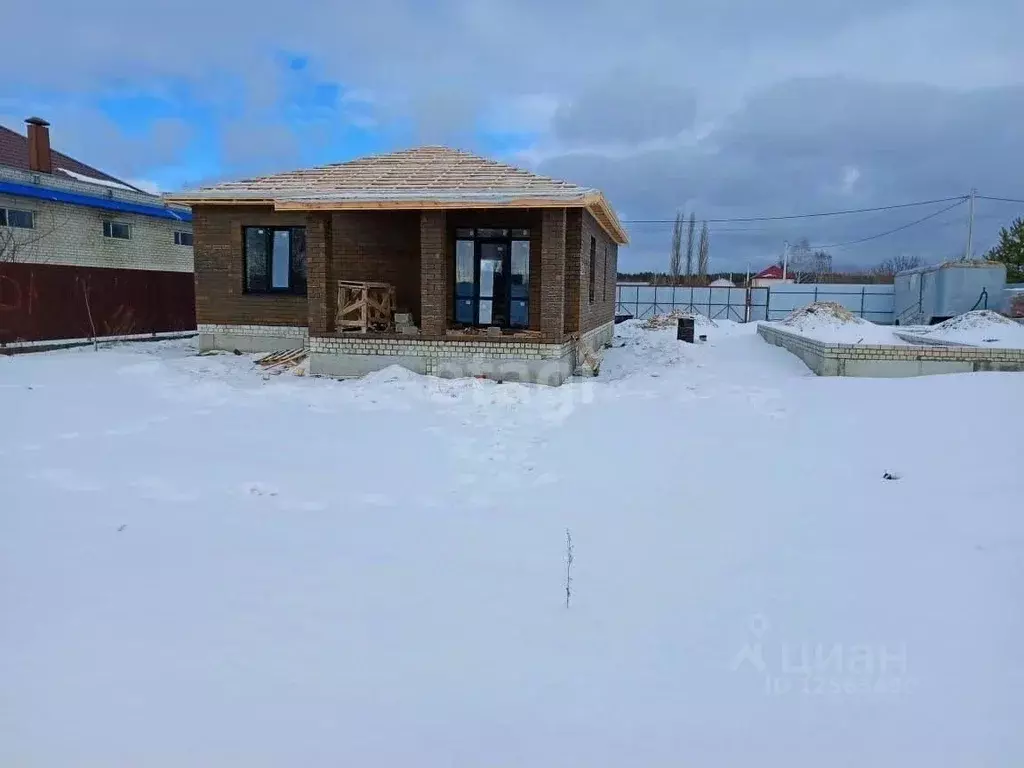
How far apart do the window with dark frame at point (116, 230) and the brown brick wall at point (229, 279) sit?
6.19 m

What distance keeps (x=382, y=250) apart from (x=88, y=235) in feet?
33.9

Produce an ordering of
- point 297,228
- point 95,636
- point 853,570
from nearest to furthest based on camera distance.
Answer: point 95,636, point 853,570, point 297,228

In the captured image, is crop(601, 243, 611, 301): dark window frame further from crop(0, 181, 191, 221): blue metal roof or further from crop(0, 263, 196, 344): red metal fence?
crop(0, 181, 191, 221): blue metal roof

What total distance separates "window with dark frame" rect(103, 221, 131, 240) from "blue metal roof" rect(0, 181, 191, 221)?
0.51 meters

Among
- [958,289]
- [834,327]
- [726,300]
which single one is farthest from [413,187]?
[726,300]

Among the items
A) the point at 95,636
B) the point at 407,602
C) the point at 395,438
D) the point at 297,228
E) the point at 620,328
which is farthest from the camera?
the point at 620,328

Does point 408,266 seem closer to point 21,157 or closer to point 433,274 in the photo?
point 433,274

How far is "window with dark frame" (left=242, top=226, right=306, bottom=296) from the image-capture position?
1449 centimetres

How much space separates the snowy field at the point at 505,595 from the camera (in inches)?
111

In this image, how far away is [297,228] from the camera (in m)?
14.4

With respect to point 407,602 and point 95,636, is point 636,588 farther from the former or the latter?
point 95,636

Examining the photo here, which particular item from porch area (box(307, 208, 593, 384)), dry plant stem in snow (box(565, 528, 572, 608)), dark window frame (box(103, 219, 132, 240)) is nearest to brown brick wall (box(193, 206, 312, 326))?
porch area (box(307, 208, 593, 384))

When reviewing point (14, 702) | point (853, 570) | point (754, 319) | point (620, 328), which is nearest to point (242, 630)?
point (14, 702)

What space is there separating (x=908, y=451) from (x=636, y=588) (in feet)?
14.8
